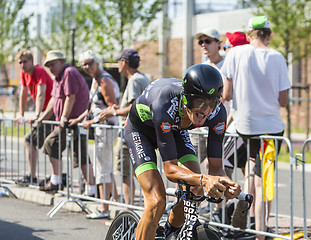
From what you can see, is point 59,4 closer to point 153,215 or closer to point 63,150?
point 63,150

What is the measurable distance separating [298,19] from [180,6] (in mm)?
19719

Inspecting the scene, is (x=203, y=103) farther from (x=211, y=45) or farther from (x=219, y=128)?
(x=211, y=45)

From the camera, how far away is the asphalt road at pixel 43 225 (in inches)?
269

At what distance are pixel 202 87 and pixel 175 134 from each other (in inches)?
37.8

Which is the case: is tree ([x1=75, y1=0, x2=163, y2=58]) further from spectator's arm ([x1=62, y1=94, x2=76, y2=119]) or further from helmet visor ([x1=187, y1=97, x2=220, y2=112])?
helmet visor ([x1=187, y1=97, x2=220, y2=112])

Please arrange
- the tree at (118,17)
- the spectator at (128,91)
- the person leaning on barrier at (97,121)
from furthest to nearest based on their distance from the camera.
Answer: the tree at (118,17) < the person leaning on barrier at (97,121) < the spectator at (128,91)

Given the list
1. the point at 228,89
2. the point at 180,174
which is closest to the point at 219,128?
the point at 180,174

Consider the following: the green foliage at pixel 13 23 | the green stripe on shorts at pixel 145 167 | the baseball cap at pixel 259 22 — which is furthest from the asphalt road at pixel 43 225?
the green foliage at pixel 13 23

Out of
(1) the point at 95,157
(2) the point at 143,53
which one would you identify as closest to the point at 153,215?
(1) the point at 95,157

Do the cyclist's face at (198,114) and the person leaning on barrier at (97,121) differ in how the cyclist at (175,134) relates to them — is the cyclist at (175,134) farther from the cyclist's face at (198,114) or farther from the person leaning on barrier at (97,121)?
the person leaning on barrier at (97,121)

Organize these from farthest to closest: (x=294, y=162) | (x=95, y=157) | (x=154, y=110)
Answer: (x=95, y=157)
(x=294, y=162)
(x=154, y=110)

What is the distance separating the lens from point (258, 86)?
6234mm

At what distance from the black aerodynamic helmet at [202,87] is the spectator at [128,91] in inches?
136

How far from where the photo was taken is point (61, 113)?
873 cm
